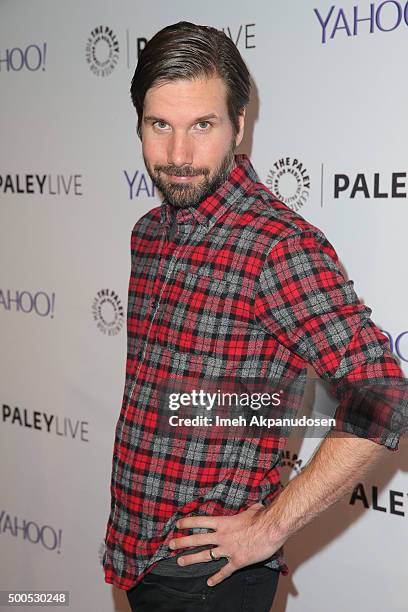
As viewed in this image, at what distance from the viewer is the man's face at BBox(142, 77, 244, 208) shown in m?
1.20

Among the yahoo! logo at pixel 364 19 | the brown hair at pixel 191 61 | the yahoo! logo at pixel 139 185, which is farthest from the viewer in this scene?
the yahoo! logo at pixel 139 185

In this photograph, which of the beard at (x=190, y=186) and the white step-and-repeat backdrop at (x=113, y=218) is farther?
A: the white step-and-repeat backdrop at (x=113, y=218)

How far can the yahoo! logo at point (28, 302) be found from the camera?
2207 mm

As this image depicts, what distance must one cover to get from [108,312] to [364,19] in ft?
3.33

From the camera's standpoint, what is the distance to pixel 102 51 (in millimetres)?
1938

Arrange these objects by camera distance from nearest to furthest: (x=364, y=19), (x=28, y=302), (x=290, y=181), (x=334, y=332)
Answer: (x=334, y=332), (x=364, y=19), (x=290, y=181), (x=28, y=302)

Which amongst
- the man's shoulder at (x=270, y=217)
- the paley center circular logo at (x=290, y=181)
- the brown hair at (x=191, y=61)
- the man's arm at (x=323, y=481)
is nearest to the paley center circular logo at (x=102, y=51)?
the paley center circular logo at (x=290, y=181)

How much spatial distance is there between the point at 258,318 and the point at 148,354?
0.23 meters

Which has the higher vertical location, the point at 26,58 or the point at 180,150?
the point at 26,58

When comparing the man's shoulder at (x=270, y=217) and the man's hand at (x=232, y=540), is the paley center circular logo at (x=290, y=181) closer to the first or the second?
the man's shoulder at (x=270, y=217)

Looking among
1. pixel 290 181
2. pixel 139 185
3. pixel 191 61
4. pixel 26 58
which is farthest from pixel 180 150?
pixel 26 58

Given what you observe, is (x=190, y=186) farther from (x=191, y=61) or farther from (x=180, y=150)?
(x=191, y=61)

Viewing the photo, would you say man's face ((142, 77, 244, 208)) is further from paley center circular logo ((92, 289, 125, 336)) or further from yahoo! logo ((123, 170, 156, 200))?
paley center circular logo ((92, 289, 125, 336))

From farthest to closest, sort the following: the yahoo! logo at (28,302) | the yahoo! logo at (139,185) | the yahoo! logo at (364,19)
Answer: the yahoo! logo at (28,302), the yahoo! logo at (139,185), the yahoo! logo at (364,19)
